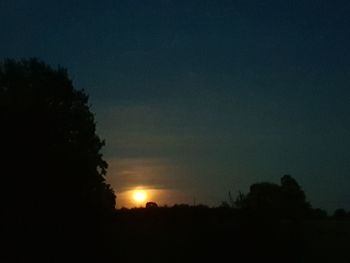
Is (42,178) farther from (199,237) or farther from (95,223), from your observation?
(199,237)

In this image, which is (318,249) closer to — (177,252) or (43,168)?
(177,252)

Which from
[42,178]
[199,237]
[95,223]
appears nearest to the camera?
[42,178]

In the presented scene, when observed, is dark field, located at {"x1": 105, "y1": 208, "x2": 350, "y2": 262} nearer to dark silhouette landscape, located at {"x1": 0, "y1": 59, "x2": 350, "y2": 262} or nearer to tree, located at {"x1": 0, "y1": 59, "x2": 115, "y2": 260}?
dark silhouette landscape, located at {"x1": 0, "y1": 59, "x2": 350, "y2": 262}

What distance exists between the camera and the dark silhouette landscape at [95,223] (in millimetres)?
25609

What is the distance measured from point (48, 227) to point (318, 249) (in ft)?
54.4

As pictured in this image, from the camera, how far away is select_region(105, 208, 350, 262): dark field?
30812 millimetres

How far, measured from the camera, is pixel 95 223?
28.5 m

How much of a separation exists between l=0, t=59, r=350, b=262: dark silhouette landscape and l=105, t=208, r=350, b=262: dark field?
0.14 ft

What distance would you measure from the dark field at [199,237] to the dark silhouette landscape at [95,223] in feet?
0.14

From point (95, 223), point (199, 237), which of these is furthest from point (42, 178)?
point (199, 237)

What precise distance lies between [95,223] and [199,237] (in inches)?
197

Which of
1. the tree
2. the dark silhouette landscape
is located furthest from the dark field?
the tree

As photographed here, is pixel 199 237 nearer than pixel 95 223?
No

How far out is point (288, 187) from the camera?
8800cm
